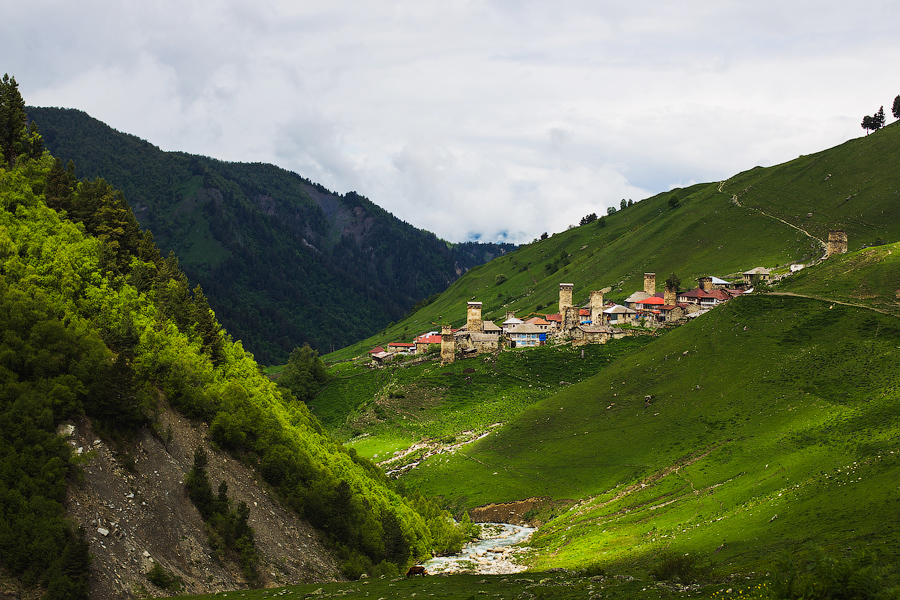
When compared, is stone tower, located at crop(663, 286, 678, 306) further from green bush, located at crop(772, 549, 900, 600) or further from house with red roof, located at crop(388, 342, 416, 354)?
green bush, located at crop(772, 549, 900, 600)

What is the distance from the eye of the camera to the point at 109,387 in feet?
140

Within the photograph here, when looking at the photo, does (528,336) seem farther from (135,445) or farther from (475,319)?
(135,445)

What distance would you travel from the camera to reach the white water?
61116mm

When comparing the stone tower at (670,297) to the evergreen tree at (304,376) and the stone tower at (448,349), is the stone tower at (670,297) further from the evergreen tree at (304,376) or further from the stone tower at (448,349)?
the evergreen tree at (304,376)

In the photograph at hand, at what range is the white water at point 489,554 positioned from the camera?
6112 cm

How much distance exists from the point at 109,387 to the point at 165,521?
28.8ft

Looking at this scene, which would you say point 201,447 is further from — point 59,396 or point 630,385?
point 630,385

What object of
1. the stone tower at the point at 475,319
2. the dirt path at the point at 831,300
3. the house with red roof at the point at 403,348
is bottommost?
the house with red roof at the point at 403,348

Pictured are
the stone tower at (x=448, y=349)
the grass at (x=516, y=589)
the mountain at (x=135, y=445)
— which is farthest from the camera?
the stone tower at (x=448, y=349)

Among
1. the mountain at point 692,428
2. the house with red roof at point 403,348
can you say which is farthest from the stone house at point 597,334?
the house with red roof at point 403,348

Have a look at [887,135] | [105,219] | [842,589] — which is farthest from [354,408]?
[887,135]

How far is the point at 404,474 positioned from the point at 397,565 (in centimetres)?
4318

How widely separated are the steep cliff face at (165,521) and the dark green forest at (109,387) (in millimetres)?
1242

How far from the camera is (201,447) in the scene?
48375 millimetres
